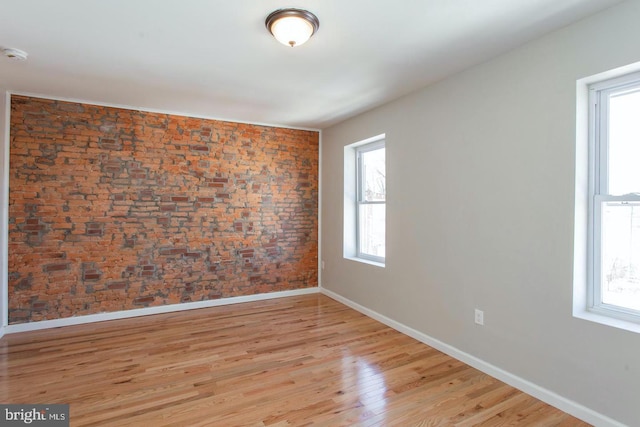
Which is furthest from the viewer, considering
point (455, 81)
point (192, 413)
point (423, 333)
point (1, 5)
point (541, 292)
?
point (423, 333)

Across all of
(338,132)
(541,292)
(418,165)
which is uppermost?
(338,132)

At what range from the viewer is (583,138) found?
2.21m

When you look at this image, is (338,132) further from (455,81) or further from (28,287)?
(28,287)

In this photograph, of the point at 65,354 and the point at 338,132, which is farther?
the point at 338,132

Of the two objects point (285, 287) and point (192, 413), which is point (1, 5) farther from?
point (285, 287)

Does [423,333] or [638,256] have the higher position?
[638,256]

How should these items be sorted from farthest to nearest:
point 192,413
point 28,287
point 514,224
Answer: point 28,287, point 514,224, point 192,413

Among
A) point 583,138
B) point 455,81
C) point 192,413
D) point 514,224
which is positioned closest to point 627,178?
point 583,138

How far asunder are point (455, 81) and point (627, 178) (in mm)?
1517

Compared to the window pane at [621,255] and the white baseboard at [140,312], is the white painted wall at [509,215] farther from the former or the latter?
the white baseboard at [140,312]

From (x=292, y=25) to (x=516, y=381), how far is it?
2951mm

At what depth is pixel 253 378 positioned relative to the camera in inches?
105

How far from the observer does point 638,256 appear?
206 centimetres

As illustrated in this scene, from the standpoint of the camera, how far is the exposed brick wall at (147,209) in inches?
146
